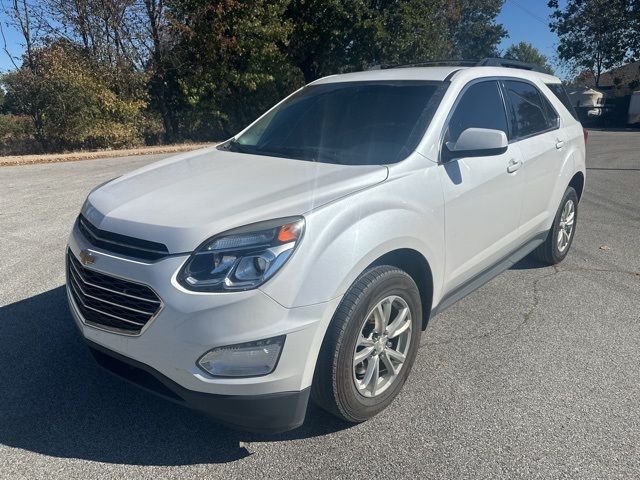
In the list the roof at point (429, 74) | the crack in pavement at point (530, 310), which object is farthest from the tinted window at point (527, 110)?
the crack in pavement at point (530, 310)

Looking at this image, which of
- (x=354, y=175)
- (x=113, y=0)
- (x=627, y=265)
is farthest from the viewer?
(x=113, y=0)

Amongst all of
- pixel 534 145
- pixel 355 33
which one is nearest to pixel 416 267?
pixel 534 145

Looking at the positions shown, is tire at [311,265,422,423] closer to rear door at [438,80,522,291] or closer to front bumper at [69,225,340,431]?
front bumper at [69,225,340,431]

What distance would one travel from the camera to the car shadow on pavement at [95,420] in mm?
2697

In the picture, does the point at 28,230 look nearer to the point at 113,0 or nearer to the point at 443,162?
the point at 443,162

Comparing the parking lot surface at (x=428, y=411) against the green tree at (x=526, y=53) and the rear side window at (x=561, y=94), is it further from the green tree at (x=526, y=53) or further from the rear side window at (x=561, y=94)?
the green tree at (x=526, y=53)

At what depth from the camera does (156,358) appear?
244cm

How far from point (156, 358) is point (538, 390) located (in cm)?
224

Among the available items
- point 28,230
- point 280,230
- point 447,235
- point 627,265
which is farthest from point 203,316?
point 28,230

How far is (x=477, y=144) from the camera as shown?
3266 mm

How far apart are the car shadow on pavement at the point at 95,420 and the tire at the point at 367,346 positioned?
0.25 meters

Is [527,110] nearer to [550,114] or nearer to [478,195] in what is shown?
[550,114]

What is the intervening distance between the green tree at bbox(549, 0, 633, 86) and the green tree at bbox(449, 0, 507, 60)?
25.3 ft

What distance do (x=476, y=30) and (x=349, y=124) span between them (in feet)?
163
